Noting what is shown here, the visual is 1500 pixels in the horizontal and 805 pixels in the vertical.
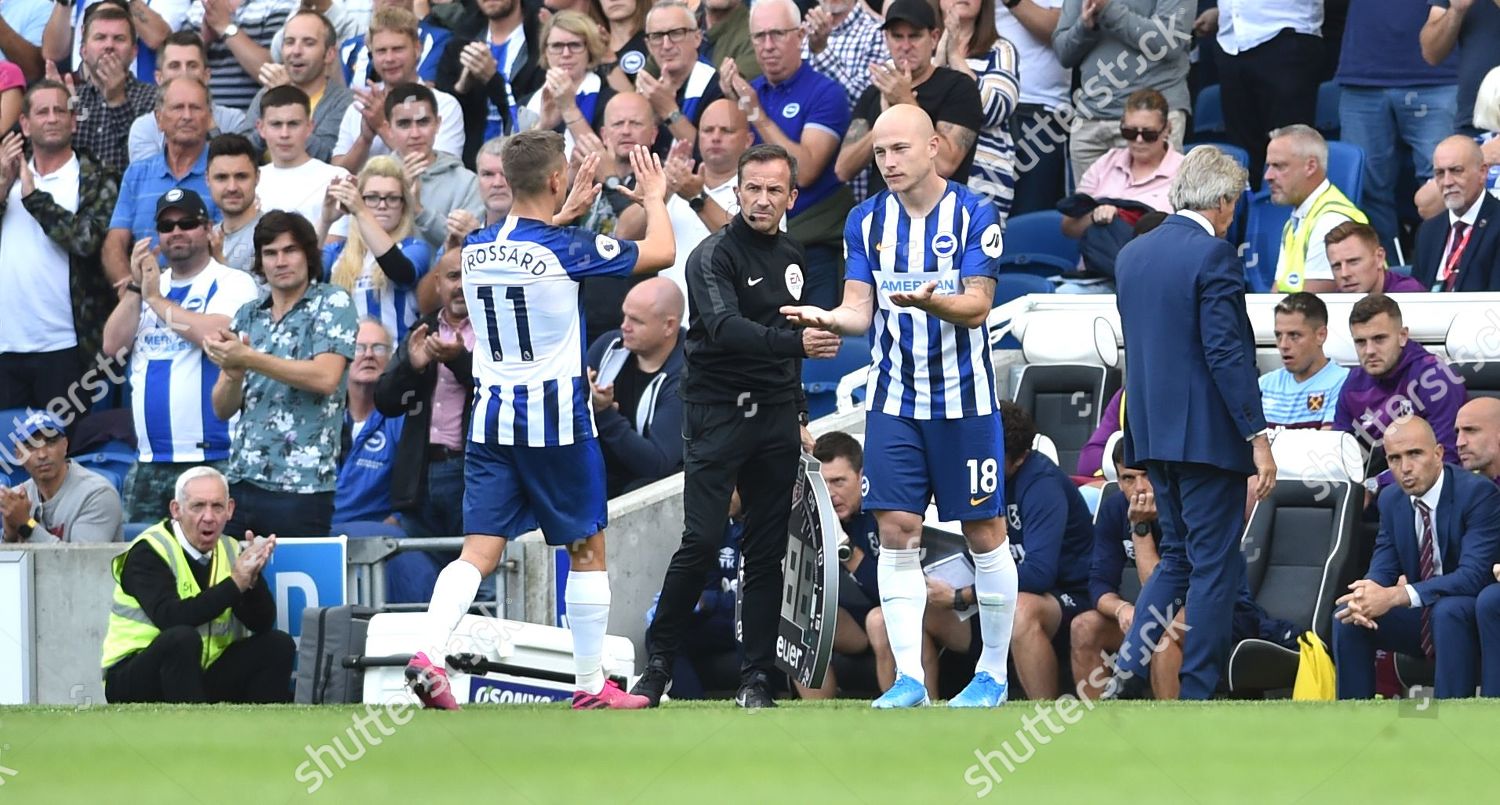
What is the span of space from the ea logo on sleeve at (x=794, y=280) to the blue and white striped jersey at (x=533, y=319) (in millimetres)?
553

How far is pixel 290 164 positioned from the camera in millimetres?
12539

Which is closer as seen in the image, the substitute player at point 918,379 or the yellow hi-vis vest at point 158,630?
the substitute player at point 918,379

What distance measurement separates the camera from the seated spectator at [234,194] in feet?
38.4

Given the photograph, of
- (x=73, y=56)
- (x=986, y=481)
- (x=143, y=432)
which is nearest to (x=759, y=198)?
(x=986, y=481)

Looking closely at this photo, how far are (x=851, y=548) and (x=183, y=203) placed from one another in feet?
12.9

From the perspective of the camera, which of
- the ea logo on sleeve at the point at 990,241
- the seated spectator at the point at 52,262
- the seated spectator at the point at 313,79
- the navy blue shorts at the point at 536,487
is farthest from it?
the seated spectator at the point at 313,79

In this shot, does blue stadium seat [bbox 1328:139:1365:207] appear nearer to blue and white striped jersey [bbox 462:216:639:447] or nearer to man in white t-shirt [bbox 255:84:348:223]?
man in white t-shirt [bbox 255:84:348:223]

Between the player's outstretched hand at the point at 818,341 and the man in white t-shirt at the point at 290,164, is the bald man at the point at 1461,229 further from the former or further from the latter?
the man in white t-shirt at the point at 290,164

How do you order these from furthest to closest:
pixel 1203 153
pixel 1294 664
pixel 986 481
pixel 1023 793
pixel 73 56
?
pixel 73 56, pixel 1294 664, pixel 1203 153, pixel 986 481, pixel 1023 793

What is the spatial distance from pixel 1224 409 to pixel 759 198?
184cm

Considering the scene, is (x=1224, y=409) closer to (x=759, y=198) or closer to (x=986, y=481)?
(x=986, y=481)

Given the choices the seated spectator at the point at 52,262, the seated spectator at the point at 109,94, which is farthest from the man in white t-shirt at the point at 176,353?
the seated spectator at the point at 109,94

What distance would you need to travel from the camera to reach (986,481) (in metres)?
7.42

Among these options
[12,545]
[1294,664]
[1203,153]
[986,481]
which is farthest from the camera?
[12,545]
